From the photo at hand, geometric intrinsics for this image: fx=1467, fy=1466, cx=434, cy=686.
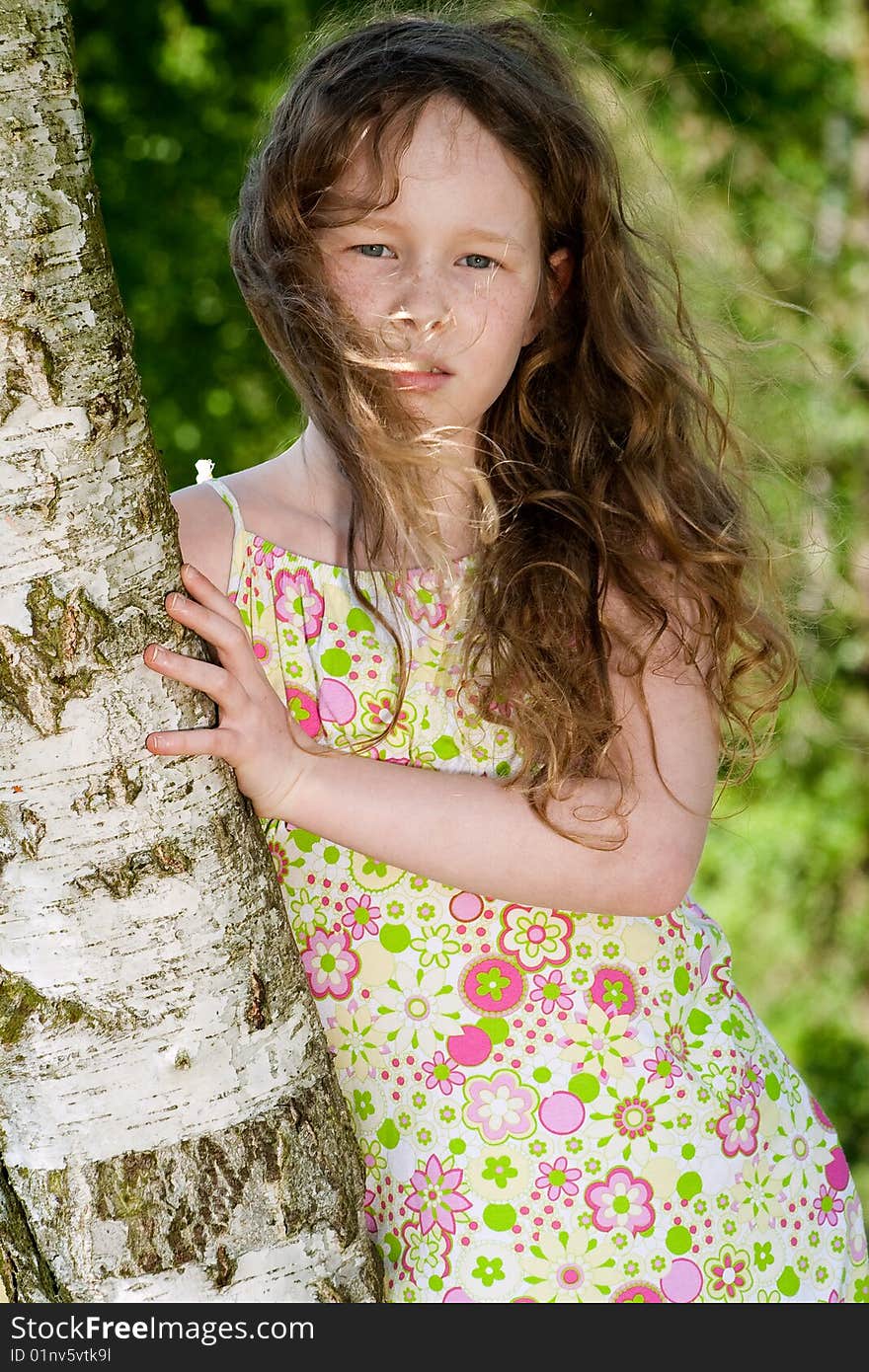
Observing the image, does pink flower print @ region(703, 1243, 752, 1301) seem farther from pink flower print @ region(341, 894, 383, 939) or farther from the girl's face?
the girl's face

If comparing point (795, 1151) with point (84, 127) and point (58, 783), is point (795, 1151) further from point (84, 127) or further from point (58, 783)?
point (84, 127)

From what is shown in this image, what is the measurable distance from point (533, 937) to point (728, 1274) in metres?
0.44

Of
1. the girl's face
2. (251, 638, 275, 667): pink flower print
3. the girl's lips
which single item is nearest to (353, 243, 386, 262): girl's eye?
the girl's face

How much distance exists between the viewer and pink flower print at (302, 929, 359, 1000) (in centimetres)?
167

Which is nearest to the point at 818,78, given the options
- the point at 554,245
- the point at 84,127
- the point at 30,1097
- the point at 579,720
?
the point at 554,245

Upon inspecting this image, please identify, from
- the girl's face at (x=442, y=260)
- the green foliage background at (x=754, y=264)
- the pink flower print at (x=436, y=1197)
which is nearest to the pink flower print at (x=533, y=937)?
the pink flower print at (x=436, y=1197)

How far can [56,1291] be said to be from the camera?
1.25 metres

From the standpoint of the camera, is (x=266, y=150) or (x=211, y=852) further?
(x=266, y=150)

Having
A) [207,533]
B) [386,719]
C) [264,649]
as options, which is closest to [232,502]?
[207,533]

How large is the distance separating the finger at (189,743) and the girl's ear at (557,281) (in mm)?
838

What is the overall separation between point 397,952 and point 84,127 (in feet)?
3.04

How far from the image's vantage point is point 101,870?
1.21 metres

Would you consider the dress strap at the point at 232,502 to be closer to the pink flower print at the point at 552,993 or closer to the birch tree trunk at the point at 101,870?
the birch tree trunk at the point at 101,870

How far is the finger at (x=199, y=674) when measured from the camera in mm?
1239
